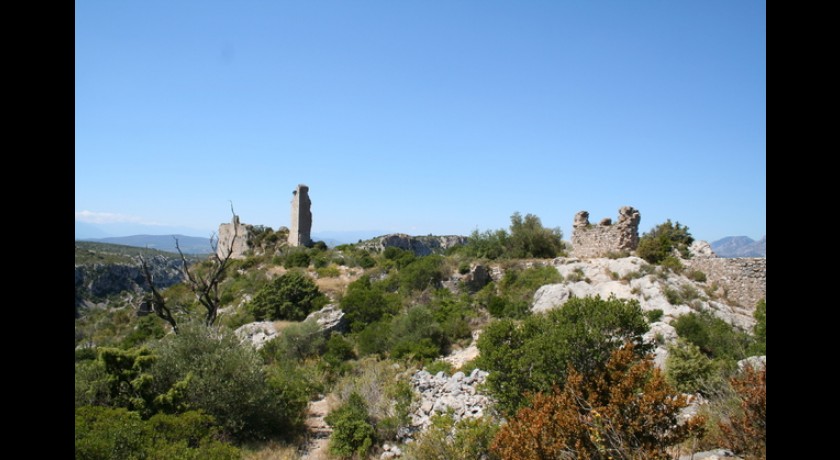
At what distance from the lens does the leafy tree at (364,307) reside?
16000mm

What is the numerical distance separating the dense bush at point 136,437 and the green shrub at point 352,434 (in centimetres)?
198

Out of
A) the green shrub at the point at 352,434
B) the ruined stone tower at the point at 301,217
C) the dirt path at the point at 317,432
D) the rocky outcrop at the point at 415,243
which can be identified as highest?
the ruined stone tower at the point at 301,217

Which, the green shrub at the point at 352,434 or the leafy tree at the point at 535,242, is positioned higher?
the leafy tree at the point at 535,242

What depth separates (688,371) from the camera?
25.2 ft

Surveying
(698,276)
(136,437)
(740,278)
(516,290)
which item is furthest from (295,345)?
(740,278)

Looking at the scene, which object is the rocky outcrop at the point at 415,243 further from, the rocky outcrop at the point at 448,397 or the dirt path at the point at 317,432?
the rocky outcrop at the point at 448,397

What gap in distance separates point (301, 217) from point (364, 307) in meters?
16.1

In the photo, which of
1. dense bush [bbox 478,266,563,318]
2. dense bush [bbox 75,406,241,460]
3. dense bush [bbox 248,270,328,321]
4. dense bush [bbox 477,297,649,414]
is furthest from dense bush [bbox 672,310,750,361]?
dense bush [bbox 248,270,328,321]

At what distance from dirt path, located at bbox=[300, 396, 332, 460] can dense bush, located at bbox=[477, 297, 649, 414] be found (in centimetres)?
324

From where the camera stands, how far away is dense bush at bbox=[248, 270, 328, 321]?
17547mm

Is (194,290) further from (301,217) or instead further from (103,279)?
(103,279)

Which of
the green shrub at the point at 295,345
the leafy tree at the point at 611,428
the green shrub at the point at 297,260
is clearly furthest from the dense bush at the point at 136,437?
the green shrub at the point at 297,260
